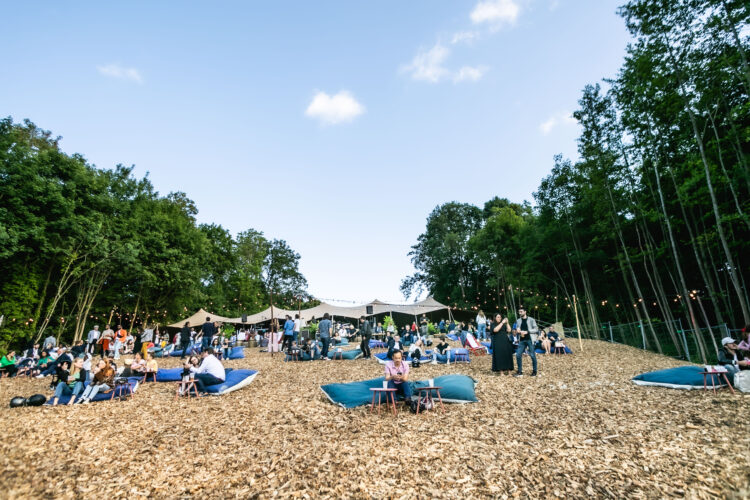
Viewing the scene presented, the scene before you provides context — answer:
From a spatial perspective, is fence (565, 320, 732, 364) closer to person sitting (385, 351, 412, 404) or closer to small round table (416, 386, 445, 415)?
small round table (416, 386, 445, 415)

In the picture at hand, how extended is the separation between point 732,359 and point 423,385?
20.1 feet

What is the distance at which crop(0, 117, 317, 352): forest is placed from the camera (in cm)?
1241

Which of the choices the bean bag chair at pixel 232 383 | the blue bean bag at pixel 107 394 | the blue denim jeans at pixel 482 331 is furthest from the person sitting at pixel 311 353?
the blue denim jeans at pixel 482 331

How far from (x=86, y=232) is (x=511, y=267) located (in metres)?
24.4

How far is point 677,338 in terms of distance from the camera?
37.2 feet

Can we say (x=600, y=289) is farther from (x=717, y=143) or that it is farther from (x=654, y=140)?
(x=717, y=143)

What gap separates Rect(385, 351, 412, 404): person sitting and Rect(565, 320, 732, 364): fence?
10.0 meters

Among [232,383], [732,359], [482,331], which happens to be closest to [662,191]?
[732,359]

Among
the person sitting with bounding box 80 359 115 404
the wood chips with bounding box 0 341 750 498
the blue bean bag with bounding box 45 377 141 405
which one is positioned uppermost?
the person sitting with bounding box 80 359 115 404

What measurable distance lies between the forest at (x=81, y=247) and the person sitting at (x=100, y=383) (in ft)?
27.3

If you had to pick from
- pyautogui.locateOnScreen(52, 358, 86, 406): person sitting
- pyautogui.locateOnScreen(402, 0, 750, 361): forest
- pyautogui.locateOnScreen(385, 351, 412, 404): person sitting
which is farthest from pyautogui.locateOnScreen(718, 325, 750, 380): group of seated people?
pyautogui.locateOnScreen(52, 358, 86, 406): person sitting

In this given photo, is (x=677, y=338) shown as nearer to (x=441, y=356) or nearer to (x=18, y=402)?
(x=441, y=356)

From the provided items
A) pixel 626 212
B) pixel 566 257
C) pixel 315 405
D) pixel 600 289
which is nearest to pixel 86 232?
pixel 315 405

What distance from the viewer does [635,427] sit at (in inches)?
163
